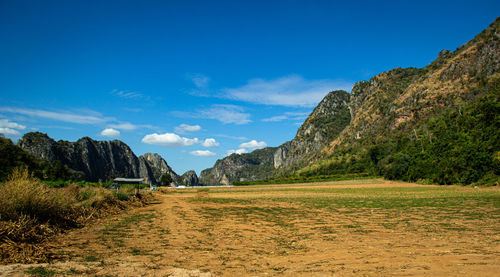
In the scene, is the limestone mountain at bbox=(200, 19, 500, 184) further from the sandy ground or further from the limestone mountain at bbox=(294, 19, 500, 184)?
the sandy ground

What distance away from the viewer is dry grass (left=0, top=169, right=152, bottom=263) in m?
5.99

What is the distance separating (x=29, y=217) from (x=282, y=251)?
752cm

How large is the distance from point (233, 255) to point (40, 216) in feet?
22.7

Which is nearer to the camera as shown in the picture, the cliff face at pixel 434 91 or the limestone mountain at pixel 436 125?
the limestone mountain at pixel 436 125

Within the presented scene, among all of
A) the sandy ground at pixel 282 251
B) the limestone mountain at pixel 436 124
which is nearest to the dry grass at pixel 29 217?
the sandy ground at pixel 282 251

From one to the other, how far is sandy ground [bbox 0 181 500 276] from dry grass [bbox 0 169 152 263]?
21.9 inches

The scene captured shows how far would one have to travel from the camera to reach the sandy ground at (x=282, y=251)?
5.31 meters

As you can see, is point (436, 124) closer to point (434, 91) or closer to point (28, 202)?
point (434, 91)

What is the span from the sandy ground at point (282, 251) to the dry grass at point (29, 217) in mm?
557

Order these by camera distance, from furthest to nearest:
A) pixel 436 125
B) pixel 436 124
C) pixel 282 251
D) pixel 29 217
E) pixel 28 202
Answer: pixel 436 124, pixel 436 125, pixel 28 202, pixel 29 217, pixel 282 251

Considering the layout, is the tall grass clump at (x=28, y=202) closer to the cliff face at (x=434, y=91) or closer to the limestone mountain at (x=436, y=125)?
the limestone mountain at (x=436, y=125)

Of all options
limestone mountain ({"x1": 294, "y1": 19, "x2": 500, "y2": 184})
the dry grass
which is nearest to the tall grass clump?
the dry grass

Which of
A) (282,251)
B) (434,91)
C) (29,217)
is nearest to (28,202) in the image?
(29,217)

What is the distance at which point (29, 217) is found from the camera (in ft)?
25.5
